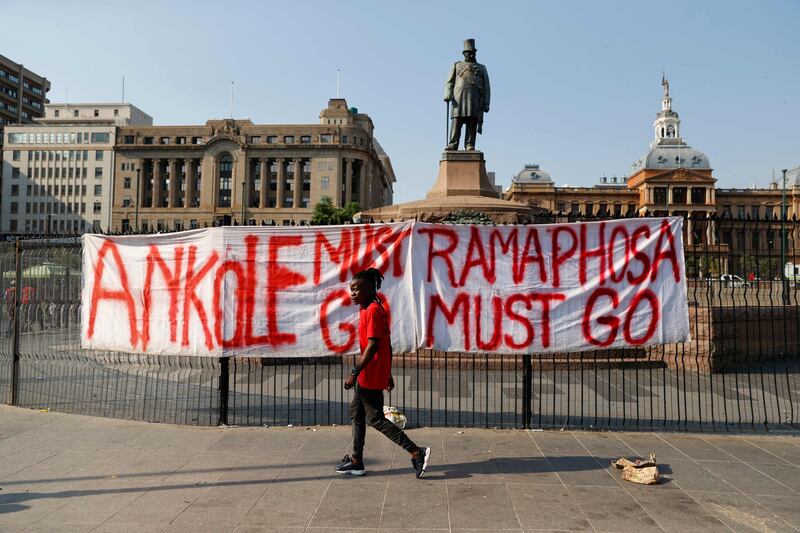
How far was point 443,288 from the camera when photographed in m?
6.81

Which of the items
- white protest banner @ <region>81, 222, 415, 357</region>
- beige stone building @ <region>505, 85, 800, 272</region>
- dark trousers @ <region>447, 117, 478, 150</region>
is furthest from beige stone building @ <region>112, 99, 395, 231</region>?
white protest banner @ <region>81, 222, 415, 357</region>

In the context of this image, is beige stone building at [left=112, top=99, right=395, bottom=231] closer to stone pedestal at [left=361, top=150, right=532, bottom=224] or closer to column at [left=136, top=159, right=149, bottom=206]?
column at [left=136, top=159, right=149, bottom=206]

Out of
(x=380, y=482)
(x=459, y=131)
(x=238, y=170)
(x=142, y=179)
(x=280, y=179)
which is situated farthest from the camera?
(x=142, y=179)

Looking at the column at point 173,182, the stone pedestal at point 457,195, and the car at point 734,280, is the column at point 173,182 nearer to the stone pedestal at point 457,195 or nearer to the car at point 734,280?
the stone pedestal at point 457,195

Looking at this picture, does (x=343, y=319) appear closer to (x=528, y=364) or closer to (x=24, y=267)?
(x=528, y=364)

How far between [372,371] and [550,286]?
2836 mm

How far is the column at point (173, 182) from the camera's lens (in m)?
92.7

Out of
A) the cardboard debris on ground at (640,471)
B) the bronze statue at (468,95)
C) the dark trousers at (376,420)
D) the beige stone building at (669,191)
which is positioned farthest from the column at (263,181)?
the cardboard debris on ground at (640,471)

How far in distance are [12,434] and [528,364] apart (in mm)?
6184

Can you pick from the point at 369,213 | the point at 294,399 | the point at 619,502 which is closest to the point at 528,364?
the point at 619,502

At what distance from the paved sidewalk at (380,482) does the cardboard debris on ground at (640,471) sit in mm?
98

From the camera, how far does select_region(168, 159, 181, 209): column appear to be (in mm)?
92688

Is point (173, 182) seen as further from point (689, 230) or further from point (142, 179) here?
point (689, 230)

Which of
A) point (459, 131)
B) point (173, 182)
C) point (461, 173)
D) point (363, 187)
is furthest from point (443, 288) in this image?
point (173, 182)
